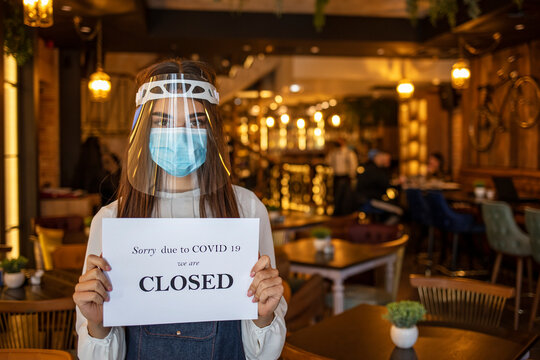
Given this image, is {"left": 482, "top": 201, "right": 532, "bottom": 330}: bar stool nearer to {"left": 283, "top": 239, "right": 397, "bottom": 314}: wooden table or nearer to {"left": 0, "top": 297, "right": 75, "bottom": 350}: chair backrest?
{"left": 283, "top": 239, "right": 397, "bottom": 314}: wooden table

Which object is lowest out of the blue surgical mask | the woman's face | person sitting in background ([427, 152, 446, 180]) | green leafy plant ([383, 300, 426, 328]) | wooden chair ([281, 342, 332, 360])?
wooden chair ([281, 342, 332, 360])

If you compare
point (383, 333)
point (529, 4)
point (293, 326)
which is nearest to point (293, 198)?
point (529, 4)

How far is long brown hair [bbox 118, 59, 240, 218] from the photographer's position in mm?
1532

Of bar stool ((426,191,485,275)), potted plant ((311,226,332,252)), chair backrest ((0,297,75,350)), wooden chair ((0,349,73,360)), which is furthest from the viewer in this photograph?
bar stool ((426,191,485,275))

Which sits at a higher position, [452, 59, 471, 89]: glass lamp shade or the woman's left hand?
[452, 59, 471, 89]: glass lamp shade

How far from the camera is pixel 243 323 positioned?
1.59m

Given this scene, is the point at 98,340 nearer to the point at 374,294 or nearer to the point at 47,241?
the point at 374,294

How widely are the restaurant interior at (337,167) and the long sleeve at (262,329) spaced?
1.10ft

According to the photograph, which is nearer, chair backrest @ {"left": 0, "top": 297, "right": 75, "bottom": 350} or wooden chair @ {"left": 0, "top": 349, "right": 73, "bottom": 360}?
wooden chair @ {"left": 0, "top": 349, "right": 73, "bottom": 360}

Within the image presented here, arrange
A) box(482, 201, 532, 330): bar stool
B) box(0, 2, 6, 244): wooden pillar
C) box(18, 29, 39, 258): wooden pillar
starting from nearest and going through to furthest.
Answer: box(0, 2, 6, 244): wooden pillar
box(482, 201, 532, 330): bar stool
box(18, 29, 39, 258): wooden pillar

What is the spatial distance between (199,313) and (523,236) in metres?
5.00

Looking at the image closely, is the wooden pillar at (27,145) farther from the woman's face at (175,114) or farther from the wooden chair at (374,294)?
the woman's face at (175,114)

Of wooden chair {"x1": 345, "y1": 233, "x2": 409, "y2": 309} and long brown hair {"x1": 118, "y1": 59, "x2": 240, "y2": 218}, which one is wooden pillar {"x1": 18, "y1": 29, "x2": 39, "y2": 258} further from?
long brown hair {"x1": 118, "y1": 59, "x2": 240, "y2": 218}

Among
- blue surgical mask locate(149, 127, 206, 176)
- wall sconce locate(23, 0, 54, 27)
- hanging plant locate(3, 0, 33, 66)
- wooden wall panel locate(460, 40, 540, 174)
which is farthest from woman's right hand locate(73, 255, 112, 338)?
wooden wall panel locate(460, 40, 540, 174)
